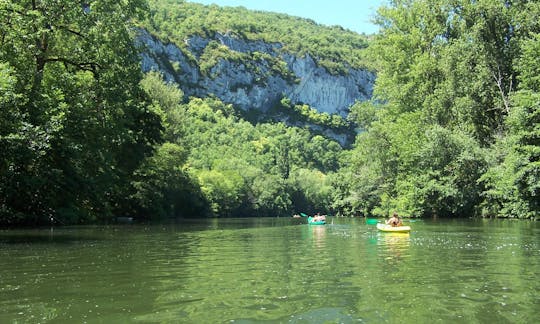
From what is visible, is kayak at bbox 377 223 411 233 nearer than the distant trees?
Yes

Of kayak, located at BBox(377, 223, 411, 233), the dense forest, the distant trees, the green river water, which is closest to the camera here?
the green river water

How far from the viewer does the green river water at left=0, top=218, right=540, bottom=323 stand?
789 cm

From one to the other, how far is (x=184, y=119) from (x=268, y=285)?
58.6 metres

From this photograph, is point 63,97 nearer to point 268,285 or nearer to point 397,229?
point 397,229

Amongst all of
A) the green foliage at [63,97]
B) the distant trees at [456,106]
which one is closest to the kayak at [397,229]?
the distant trees at [456,106]

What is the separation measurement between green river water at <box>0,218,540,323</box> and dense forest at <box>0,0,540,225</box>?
10.6 m

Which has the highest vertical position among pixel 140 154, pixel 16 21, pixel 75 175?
pixel 16 21

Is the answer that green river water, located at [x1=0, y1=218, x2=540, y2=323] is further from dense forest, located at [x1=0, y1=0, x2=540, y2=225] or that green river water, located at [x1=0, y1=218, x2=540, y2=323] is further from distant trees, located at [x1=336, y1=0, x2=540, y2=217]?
distant trees, located at [x1=336, y1=0, x2=540, y2=217]

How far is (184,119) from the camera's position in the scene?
222 feet

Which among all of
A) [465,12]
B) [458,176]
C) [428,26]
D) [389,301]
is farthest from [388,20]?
[389,301]

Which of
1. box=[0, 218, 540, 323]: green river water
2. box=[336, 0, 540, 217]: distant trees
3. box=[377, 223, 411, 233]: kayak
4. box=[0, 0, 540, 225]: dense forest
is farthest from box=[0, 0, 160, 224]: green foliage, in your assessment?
box=[336, 0, 540, 217]: distant trees

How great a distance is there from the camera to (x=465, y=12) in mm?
51625

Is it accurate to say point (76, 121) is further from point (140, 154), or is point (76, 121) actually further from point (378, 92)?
point (378, 92)

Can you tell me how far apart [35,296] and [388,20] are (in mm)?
57749
